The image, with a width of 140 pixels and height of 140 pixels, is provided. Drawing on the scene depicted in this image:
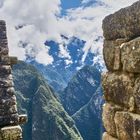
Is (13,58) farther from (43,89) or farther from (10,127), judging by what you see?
(43,89)

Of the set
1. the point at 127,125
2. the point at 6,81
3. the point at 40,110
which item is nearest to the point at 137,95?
the point at 127,125

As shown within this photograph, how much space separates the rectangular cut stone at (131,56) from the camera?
192 inches

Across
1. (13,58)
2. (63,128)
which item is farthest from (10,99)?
(63,128)

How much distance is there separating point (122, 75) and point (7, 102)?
4.52m

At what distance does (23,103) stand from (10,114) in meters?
166

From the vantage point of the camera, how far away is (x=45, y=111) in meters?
170

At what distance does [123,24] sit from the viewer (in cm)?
524

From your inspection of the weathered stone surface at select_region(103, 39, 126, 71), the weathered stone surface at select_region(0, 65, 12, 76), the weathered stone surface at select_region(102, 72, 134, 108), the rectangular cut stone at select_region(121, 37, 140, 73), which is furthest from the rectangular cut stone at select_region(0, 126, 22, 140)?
the rectangular cut stone at select_region(121, 37, 140, 73)

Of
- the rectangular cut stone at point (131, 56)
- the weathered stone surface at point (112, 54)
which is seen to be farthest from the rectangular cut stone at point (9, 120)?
the rectangular cut stone at point (131, 56)

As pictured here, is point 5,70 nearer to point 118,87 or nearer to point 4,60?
point 4,60

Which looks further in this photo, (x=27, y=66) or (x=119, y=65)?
(x=27, y=66)

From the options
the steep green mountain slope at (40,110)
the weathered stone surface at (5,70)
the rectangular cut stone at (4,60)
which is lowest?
the steep green mountain slope at (40,110)

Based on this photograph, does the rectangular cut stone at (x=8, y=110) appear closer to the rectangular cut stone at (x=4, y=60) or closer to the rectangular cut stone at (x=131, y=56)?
the rectangular cut stone at (x=4, y=60)

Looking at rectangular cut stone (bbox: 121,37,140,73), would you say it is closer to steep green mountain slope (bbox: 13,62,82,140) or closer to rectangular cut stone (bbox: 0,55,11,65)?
rectangular cut stone (bbox: 0,55,11,65)
